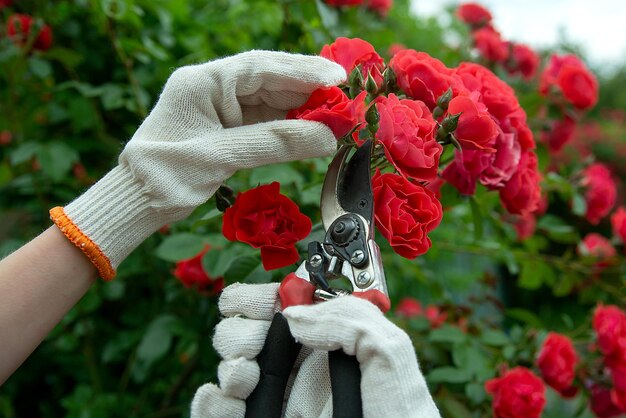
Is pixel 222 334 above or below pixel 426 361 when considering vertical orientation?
above

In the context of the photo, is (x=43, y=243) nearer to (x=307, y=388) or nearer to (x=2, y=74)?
(x=307, y=388)

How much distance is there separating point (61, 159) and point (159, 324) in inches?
20.1

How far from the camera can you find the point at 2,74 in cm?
187

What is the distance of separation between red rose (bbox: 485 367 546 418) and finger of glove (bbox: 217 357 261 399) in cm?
69

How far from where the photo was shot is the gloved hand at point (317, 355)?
698 millimetres

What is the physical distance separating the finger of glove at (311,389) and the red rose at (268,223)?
0.16m

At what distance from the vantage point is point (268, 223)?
882 millimetres

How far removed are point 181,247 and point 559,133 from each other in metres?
1.21

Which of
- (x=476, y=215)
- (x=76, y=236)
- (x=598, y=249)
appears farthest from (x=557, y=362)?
(x=76, y=236)

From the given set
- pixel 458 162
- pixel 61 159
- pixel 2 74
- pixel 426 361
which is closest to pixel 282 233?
pixel 458 162

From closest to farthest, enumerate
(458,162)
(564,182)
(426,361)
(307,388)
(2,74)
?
(307,388), (458,162), (426,361), (564,182), (2,74)

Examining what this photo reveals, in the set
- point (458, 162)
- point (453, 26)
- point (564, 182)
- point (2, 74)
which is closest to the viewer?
point (458, 162)

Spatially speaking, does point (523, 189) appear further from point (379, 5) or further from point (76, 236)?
point (379, 5)

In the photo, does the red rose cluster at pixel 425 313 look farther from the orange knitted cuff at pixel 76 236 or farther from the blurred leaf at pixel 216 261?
the orange knitted cuff at pixel 76 236
